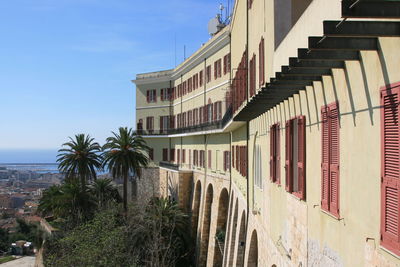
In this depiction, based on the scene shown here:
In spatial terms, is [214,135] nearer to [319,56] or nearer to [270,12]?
[270,12]

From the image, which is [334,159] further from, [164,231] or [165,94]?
[165,94]

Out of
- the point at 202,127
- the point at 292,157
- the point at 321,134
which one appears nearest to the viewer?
the point at 321,134

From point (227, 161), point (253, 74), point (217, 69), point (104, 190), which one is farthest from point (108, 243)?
point (104, 190)

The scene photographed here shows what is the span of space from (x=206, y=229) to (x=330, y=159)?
2730cm

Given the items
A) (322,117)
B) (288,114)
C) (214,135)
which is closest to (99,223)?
(214,135)

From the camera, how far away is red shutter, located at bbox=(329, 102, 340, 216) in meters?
6.34

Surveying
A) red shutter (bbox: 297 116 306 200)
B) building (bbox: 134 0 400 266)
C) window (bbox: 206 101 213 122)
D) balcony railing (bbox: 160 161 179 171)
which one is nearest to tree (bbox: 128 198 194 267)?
balcony railing (bbox: 160 161 179 171)

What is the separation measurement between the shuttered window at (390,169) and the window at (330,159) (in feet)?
5.29

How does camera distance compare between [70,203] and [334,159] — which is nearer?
[334,159]

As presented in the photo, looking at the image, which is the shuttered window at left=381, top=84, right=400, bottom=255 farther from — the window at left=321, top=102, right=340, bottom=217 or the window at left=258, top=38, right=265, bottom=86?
the window at left=258, top=38, right=265, bottom=86

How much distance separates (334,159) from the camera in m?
6.54

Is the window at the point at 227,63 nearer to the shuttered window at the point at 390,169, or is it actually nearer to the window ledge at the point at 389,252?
the shuttered window at the point at 390,169

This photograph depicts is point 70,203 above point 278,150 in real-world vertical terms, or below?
below

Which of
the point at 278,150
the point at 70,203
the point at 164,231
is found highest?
the point at 278,150
